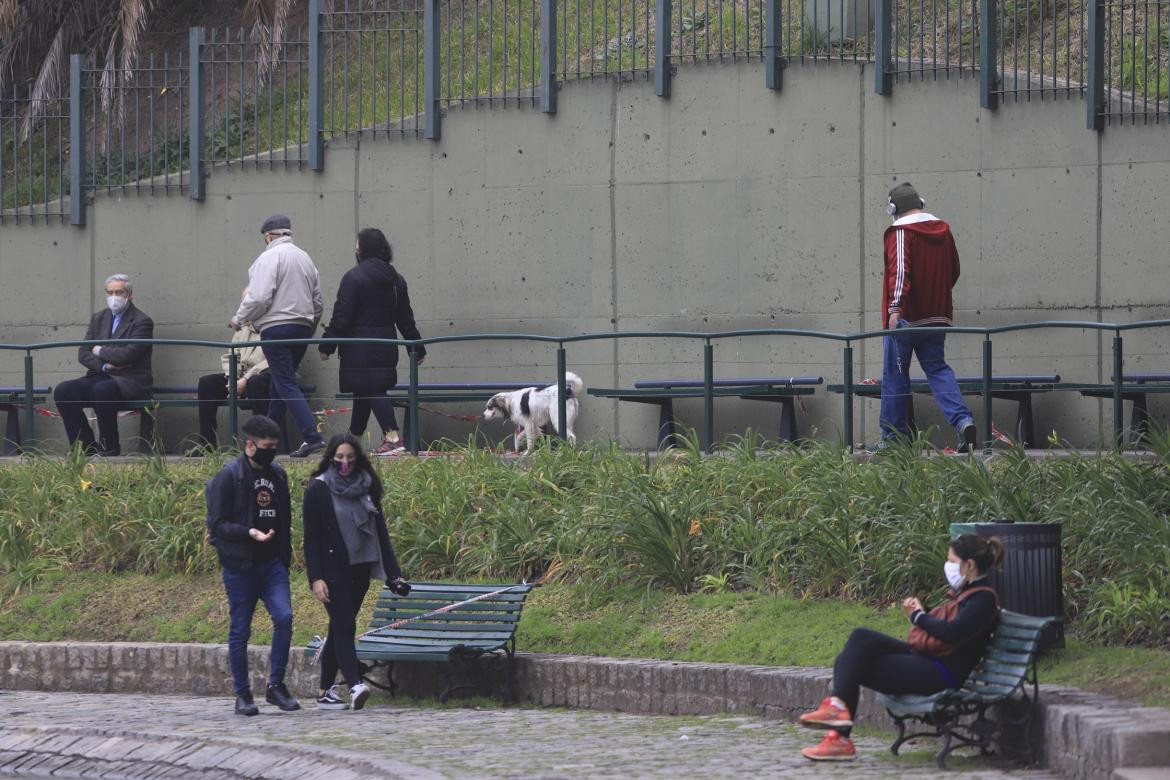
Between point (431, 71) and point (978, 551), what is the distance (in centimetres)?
1049

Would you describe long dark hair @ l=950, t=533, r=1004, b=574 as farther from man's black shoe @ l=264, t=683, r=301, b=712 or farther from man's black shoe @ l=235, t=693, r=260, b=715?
man's black shoe @ l=235, t=693, r=260, b=715

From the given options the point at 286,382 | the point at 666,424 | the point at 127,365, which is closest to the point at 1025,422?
the point at 666,424

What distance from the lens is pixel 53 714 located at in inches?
432

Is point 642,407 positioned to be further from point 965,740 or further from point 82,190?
point 965,740

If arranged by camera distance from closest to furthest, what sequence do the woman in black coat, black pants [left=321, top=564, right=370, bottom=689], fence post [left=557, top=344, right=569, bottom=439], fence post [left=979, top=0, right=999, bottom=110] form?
black pants [left=321, top=564, right=370, bottom=689] → fence post [left=557, top=344, right=569, bottom=439] → the woman in black coat → fence post [left=979, top=0, right=999, bottom=110]

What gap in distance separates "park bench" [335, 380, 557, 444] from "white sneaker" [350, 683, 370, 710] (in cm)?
418

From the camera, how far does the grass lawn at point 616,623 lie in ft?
31.1

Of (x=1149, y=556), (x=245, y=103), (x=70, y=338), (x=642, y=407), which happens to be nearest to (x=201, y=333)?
(x=70, y=338)

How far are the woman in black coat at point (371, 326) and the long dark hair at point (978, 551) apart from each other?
22.1ft

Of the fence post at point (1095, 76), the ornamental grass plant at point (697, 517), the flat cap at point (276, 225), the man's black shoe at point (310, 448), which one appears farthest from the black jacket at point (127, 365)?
the fence post at point (1095, 76)

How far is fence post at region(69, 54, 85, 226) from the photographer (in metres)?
18.9

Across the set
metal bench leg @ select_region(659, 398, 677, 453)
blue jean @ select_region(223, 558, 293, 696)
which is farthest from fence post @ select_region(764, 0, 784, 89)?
blue jean @ select_region(223, 558, 293, 696)

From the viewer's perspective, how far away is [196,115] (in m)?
18.7

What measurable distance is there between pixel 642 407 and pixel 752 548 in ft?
17.1
